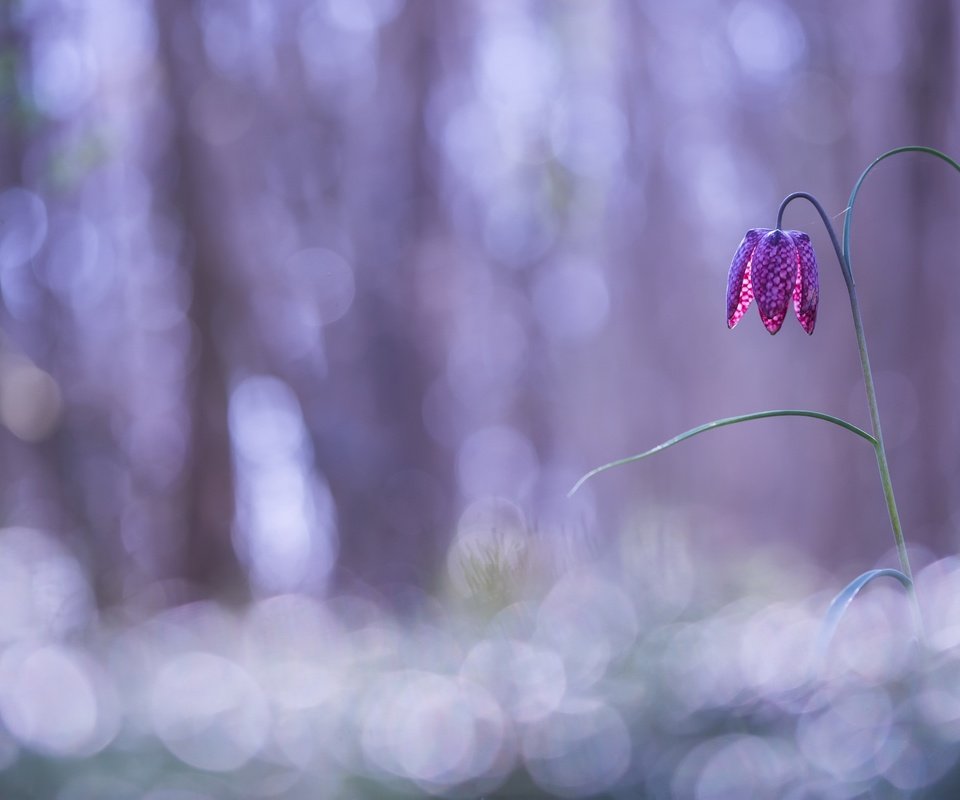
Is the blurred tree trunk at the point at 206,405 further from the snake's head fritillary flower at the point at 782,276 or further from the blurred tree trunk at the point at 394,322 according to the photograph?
the snake's head fritillary flower at the point at 782,276

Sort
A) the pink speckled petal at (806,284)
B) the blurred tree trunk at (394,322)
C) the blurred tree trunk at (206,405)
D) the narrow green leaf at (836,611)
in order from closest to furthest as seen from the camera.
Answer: the narrow green leaf at (836,611)
the pink speckled petal at (806,284)
the blurred tree trunk at (206,405)
the blurred tree trunk at (394,322)

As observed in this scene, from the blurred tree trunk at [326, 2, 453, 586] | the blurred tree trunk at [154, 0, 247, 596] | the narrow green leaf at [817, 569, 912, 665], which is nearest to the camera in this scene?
the narrow green leaf at [817, 569, 912, 665]

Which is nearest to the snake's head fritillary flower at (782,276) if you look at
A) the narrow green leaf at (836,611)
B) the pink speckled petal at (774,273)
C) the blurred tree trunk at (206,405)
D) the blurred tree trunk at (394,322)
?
the pink speckled petal at (774,273)

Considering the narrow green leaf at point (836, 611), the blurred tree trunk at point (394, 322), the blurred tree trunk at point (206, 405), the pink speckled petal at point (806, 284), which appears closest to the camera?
the narrow green leaf at point (836, 611)

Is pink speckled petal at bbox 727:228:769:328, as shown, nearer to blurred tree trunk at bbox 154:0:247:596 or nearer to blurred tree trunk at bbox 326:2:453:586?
blurred tree trunk at bbox 154:0:247:596

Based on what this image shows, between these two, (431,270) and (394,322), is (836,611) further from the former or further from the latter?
(431,270)

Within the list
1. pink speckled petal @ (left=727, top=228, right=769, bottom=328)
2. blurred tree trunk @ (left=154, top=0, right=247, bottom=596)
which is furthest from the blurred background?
pink speckled petal @ (left=727, top=228, right=769, bottom=328)

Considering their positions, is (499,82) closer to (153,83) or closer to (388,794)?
(153,83)
